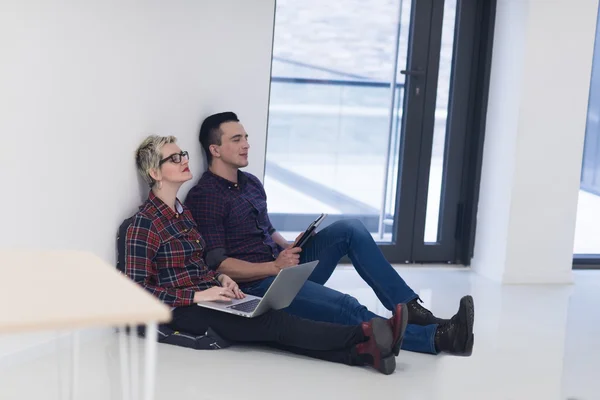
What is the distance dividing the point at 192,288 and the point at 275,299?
38 cm

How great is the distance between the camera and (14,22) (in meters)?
3.25

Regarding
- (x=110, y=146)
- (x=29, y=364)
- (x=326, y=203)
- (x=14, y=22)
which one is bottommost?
(x=29, y=364)

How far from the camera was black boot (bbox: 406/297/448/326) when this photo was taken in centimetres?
400

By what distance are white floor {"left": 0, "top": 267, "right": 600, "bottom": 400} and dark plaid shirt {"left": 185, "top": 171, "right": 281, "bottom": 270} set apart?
0.47 meters

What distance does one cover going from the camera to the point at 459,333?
150 inches

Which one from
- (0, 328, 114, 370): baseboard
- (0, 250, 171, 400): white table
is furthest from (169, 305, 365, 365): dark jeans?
(0, 250, 171, 400): white table

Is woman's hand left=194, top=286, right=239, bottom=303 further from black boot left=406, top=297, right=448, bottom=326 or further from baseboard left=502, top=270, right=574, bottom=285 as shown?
baseboard left=502, top=270, right=574, bottom=285

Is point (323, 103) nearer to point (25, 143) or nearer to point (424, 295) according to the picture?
point (424, 295)

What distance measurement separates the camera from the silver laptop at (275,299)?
3548 mm

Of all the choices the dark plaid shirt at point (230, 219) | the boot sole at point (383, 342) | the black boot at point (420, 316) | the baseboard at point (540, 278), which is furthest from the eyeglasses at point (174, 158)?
the baseboard at point (540, 278)

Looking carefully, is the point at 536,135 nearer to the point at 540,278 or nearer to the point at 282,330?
the point at 540,278

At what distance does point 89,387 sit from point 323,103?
8.53 ft

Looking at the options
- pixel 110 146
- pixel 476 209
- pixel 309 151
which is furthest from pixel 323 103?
pixel 110 146

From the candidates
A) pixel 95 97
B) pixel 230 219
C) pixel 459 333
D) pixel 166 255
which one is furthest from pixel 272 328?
pixel 95 97
